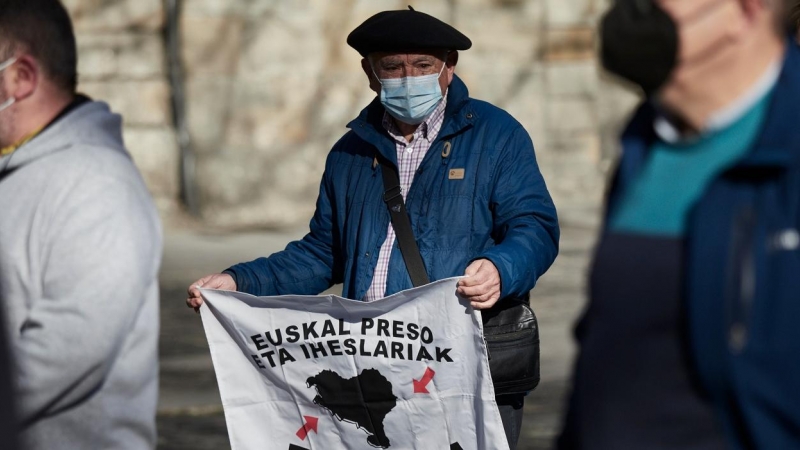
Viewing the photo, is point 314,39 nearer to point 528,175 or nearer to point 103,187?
point 528,175

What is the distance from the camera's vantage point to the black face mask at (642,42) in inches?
96.7

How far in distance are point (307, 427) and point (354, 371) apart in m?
0.26

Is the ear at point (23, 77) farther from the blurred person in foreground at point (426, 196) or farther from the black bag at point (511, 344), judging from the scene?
the black bag at point (511, 344)

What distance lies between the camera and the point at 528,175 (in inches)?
174

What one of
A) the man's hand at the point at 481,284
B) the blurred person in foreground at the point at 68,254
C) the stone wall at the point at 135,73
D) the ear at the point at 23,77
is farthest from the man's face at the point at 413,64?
the stone wall at the point at 135,73

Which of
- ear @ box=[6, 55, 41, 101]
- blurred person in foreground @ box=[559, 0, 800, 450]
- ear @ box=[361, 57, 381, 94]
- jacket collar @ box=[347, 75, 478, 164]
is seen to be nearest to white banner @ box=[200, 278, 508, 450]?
jacket collar @ box=[347, 75, 478, 164]

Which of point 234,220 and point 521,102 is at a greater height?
point 521,102

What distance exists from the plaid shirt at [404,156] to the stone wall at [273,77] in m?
8.50

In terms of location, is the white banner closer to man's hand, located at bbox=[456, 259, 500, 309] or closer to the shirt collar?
man's hand, located at bbox=[456, 259, 500, 309]

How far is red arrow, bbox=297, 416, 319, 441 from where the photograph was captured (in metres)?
4.55

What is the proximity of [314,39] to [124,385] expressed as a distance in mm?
10101

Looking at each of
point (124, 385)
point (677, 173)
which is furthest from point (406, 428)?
point (677, 173)

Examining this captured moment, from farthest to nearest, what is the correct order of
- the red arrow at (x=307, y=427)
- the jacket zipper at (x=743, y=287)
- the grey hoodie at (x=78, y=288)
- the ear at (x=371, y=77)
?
1. the ear at (x=371, y=77)
2. the red arrow at (x=307, y=427)
3. the grey hoodie at (x=78, y=288)
4. the jacket zipper at (x=743, y=287)

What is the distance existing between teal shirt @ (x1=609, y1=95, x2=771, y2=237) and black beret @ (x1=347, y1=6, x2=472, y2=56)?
211 cm
